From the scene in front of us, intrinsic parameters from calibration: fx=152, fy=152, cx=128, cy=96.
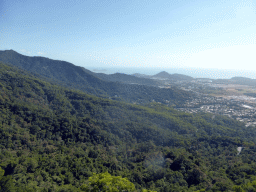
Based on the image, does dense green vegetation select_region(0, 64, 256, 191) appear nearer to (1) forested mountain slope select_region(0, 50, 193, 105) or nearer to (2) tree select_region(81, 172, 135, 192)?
(2) tree select_region(81, 172, 135, 192)

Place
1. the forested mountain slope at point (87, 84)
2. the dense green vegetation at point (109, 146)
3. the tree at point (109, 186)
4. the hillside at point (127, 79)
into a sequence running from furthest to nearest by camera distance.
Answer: the hillside at point (127, 79) < the forested mountain slope at point (87, 84) < the dense green vegetation at point (109, 146) < the tree at point (109, 186)

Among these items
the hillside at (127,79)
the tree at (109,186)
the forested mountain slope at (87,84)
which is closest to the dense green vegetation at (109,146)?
the tree at (109,186)

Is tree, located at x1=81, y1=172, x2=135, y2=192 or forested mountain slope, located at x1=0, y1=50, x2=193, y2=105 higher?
forested mountain slope, located at x1=0, y1=50, x2=193, y2=105

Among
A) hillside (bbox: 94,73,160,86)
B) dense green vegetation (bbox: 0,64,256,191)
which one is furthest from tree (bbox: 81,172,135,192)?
hillside (bbox: 94,73,160,86)

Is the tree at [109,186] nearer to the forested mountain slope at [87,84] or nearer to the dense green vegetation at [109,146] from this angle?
the dense green vegetation at [109,146]

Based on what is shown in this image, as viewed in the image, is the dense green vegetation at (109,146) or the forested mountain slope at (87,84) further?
the forested mountain slope at (87,84)

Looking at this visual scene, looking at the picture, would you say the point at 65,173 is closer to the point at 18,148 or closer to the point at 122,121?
the point at 18,148

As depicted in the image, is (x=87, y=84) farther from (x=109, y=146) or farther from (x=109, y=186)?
(x=109, y=186)

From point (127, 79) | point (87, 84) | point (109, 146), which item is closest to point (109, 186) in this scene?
point (109, 146)
